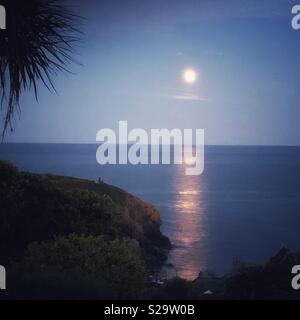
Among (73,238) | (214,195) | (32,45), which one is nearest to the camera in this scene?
(32,45)

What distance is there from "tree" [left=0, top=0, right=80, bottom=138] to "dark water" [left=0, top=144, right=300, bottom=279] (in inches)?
19.0

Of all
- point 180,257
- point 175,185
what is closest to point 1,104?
point 175,185

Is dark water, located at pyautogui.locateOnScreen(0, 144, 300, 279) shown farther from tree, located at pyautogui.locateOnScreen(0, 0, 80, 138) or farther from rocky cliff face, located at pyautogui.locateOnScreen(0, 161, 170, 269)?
tree, located at pyautogui.locateOnScreen(0, 0, 80, 138)

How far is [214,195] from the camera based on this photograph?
12.4 ft

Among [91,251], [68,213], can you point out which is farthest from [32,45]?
[91,251]

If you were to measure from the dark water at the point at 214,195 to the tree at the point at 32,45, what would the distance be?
484 mm

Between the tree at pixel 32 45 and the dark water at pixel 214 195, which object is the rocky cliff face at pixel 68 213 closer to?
the dark water at pixel 214 195

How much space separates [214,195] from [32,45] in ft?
6.25

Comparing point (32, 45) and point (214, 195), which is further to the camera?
point (214, 195)

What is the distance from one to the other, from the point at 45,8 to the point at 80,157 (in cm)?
118

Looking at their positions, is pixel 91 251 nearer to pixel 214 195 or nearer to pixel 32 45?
pixel 214 195

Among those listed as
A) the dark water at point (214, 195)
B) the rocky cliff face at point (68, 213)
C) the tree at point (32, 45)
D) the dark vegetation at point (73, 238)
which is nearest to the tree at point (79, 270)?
the dark vegetation at point (73, 238)

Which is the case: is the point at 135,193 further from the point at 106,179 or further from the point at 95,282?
the point at 95,282

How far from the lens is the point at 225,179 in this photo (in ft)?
12.5
